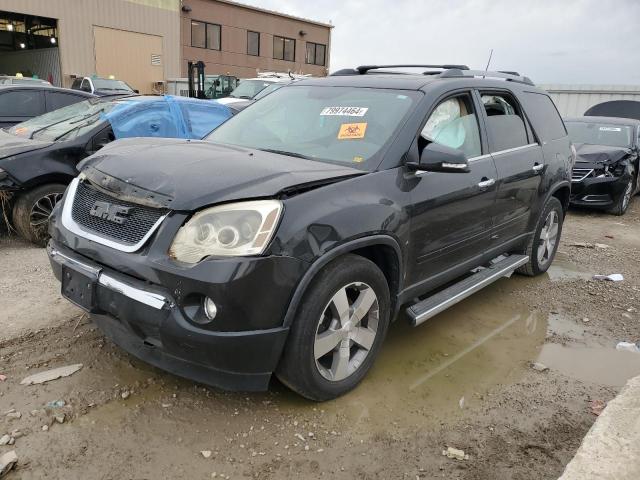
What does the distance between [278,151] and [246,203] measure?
1.01m

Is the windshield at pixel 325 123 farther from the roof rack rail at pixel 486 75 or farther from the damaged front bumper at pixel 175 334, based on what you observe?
the damaged front bumper at pixel 175 334

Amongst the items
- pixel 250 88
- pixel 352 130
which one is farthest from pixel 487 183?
pixel 250 88

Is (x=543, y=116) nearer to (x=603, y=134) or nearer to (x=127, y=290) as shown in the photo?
(x=127, y=290)

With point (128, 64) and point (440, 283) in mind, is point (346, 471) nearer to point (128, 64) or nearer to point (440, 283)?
point (440, 283)

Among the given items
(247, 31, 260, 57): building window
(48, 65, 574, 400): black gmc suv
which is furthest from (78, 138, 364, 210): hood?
(247, 31, 260, 57): building window

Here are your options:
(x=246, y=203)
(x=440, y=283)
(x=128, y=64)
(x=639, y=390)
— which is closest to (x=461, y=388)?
(x=440, y=283)

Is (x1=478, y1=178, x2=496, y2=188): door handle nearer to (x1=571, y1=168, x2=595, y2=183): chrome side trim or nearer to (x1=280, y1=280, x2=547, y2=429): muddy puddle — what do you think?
(x1=280, y1=280, x2=547, y2=429): muddy puddle

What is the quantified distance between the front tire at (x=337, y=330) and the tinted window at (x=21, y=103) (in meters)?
7.37

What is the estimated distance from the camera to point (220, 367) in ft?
8.15

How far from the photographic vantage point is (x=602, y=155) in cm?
894

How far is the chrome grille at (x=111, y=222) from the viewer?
2576mm

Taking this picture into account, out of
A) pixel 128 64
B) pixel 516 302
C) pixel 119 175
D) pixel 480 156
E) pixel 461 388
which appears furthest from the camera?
pixel 128 64

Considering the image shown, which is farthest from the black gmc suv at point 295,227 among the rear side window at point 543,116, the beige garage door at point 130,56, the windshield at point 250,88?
the beige garage door at point 130,56

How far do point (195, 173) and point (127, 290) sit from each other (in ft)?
2.16
